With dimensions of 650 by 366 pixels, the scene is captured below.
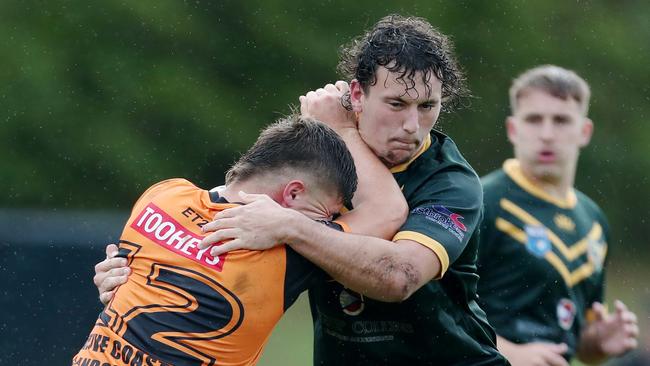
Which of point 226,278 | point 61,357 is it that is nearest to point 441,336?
point 226,278

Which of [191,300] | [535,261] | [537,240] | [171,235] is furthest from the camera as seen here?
[537,240]

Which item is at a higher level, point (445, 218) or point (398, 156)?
point (398, 156)

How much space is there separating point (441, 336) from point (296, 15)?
1567cm

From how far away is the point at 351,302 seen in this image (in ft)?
16.3

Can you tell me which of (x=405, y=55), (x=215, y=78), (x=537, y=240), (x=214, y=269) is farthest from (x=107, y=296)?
(x=215, y=78)

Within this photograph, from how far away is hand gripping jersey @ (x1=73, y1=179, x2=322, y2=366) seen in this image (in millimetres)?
4340

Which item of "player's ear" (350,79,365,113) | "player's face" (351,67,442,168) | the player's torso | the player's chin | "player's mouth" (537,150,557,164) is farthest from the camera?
"player's mouth" (537,150,557,164)

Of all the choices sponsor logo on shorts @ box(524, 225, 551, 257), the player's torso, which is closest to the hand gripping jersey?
the player's torso

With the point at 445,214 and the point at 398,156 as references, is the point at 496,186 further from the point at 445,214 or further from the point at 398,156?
the point at 445,214

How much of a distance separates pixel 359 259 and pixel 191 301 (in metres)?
0.63

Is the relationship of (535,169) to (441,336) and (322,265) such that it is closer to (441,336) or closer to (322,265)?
(441,336)

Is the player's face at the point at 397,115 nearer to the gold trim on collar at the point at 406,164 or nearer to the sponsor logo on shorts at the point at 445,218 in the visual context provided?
the gold trim on collar at the point at 406,164

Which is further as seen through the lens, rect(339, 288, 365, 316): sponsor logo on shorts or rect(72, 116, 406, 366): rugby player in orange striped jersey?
rect(339, 288, 365, 316): sponsor logo on shorts

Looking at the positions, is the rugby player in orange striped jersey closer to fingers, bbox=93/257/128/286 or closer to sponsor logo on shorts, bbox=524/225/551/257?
fingers, bbox=93/257/128/286
